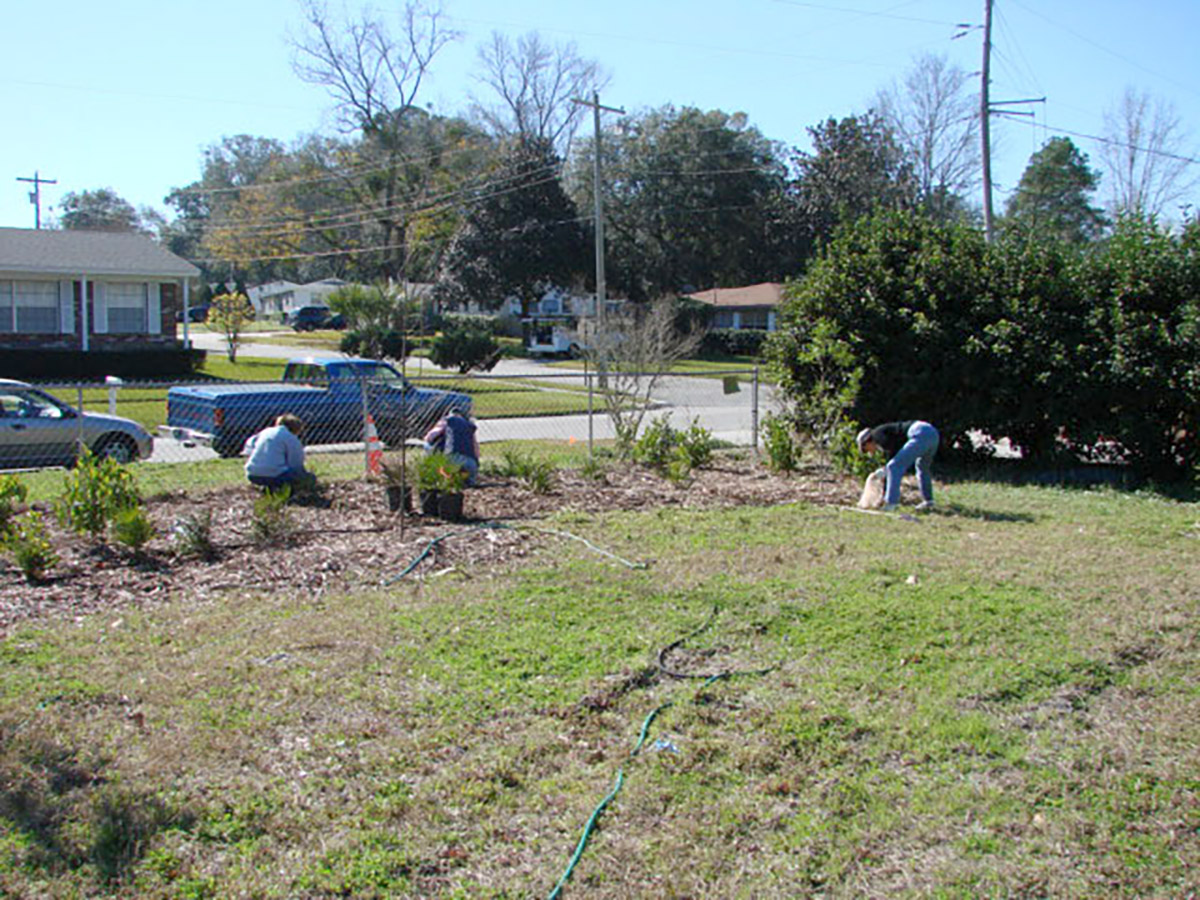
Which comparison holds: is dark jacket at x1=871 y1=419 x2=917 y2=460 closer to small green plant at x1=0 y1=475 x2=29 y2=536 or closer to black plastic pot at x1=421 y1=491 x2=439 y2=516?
black plastic pot at x1=421 y1=491 x2=439 y2=516

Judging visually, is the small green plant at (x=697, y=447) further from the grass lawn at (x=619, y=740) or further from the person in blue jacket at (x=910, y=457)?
the grass lawn at (x=619, y=740)

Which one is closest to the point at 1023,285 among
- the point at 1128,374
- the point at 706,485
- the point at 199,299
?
the point at 1128,374

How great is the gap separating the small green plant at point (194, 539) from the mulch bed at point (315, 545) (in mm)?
62

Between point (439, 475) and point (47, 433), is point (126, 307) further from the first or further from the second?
point (439, 475)

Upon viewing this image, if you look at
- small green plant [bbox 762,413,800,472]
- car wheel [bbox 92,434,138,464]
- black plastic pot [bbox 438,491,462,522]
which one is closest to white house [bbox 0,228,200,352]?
car wheel [bbox 92,434,138,464]

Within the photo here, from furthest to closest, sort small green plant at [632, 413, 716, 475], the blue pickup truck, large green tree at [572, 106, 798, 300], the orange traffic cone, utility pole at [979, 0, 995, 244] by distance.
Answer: large green tree at [572, 106, 798, 300] < utility pole at [979, 0, 995, 244] < the blue pickup truck < small green plant at [632, 413, 716, 475] < the orange traffic cone

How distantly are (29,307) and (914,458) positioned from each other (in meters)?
29.2

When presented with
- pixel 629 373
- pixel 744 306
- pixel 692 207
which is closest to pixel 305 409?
pixel 629 373

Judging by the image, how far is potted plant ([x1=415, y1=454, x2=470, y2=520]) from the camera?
28.4 feet

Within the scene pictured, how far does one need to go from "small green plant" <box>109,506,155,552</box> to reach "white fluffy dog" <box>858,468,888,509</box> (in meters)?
6.44

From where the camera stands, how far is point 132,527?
705 cm

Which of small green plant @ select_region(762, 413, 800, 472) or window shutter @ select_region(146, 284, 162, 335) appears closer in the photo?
small green plant @ select_region(762, 413, 800, 472)

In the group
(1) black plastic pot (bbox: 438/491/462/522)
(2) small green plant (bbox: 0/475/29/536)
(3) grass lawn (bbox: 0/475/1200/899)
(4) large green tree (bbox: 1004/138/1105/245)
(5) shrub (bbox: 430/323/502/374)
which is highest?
(4) large green tree (bbox: 1004/138/1105/245)

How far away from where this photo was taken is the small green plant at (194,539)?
24.1ft
